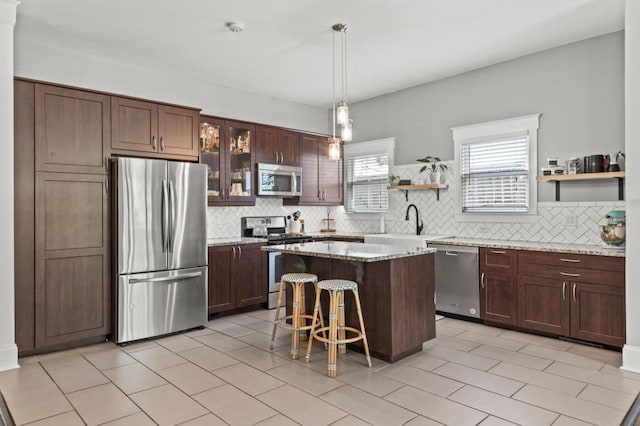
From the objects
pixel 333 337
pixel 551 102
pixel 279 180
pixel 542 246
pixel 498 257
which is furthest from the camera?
pixel 279 180

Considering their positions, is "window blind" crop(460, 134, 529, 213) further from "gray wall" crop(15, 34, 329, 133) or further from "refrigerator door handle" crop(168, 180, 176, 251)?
"refrigerator door handle" crop(168, 180, 176, 251)

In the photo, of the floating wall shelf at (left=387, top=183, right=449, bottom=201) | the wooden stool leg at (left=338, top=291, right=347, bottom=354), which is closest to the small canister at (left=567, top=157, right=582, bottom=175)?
the floating wall shelf at (left=387, top=183, right=449, bottom=201)

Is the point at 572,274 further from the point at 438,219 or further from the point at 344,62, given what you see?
the point at 344,62

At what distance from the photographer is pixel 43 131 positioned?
3.73 meters

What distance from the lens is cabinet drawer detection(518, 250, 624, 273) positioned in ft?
12.0

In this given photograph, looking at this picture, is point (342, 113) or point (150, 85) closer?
point (342, 113)

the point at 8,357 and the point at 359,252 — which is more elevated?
the point at 359,252

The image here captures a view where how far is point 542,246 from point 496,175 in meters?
1.11

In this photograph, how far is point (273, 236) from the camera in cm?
567

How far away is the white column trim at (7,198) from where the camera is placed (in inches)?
133

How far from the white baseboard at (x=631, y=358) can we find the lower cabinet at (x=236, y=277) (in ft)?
12.2

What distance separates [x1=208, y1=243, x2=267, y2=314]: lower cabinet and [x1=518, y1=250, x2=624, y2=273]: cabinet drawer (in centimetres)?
298

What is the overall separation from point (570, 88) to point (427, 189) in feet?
6.52

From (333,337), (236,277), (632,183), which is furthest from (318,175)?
(632,183)
